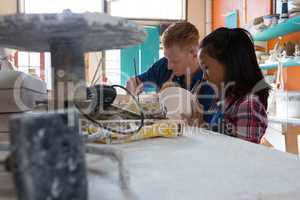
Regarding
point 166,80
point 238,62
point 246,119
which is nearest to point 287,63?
point 166,80

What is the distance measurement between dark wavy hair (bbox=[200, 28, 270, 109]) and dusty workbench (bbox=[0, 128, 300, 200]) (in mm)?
593

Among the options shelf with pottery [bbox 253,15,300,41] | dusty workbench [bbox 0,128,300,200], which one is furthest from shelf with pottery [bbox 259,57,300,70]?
dusty workbench [bbox 0,128,300,200]

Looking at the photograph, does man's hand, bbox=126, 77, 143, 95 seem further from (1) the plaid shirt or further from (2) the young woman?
(1) the plaid shirt

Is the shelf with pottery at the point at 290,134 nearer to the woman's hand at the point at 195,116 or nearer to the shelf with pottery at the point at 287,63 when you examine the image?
the shelf with pottery at the point at 287,63

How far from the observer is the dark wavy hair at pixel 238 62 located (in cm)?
123

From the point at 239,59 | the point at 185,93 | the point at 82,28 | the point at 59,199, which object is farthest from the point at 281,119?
the point at 59,199

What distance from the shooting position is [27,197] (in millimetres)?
193

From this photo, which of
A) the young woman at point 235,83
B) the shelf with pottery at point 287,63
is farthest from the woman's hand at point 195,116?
the shelf with pottery at point 287,63

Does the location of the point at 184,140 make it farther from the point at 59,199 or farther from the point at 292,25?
the point at 292,25

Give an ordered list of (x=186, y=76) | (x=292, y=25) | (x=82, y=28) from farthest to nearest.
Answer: (x=292, y=25) → (x=186, y=76) → (x=82, y=28)

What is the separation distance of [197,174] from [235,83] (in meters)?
0.85

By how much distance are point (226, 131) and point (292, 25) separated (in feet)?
6.25

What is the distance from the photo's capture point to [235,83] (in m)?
1.25

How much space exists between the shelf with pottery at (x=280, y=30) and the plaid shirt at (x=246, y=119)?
5.31ft
